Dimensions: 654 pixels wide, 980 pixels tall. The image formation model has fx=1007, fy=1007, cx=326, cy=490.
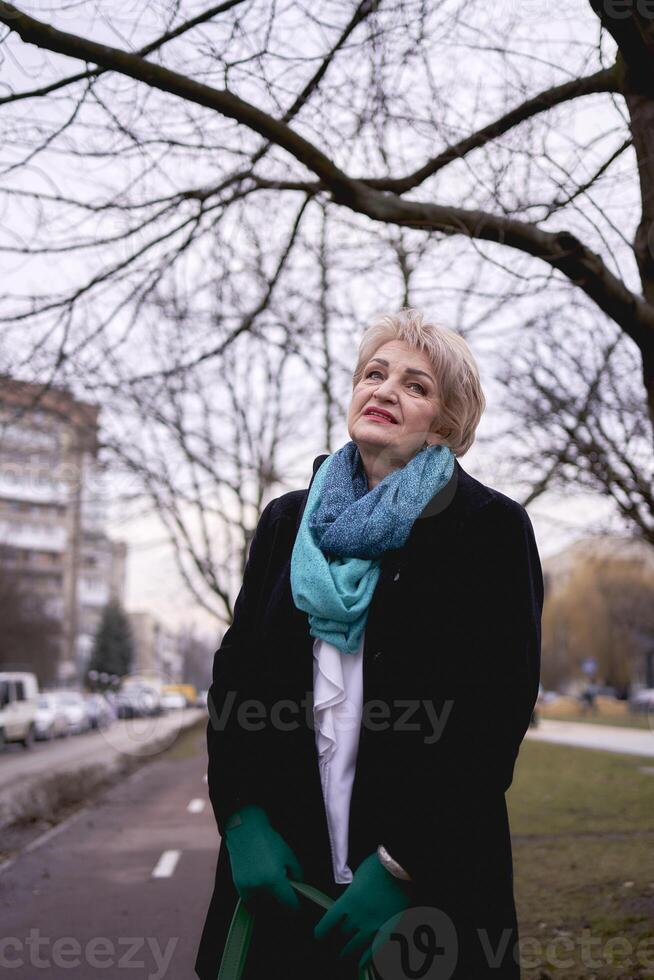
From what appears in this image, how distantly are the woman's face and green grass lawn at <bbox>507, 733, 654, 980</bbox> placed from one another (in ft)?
10.9

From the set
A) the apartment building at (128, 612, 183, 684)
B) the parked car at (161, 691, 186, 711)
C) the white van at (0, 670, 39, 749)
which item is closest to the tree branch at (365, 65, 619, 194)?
the white van at (0, 670, 39, 749)

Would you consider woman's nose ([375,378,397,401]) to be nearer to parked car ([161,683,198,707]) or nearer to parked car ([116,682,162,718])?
parked car ([116,682,162,718])

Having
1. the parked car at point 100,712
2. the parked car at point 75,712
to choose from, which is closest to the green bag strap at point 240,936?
the parked car at point 75,712

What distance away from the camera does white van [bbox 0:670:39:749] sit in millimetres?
25047

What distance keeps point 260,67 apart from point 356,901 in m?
3.93

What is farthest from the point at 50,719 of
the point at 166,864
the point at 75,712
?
the point at 166,864

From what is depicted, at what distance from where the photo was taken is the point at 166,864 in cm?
848

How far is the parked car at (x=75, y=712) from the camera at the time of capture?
35.3 metres

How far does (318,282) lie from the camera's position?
390 inches

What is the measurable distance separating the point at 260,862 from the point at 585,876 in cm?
559

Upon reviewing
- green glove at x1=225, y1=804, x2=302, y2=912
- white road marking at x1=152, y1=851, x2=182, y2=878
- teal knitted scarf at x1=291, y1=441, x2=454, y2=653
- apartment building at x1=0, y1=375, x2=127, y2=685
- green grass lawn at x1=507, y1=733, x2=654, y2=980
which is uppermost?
apartment building at x1=0, y1=375, x2=127, y2=685

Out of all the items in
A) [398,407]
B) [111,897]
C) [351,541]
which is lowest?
[111,897]

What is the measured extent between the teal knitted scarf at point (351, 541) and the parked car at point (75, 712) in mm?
33920

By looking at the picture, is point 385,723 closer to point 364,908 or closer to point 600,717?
point 364,908
